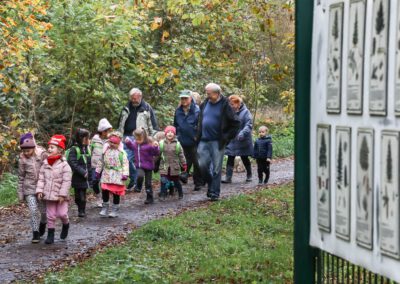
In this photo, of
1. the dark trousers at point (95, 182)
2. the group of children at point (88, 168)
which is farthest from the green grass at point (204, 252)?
the dark trousers at point (95, 182)

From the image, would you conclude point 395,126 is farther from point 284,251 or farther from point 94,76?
point 94,76

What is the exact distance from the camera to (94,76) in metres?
20.4

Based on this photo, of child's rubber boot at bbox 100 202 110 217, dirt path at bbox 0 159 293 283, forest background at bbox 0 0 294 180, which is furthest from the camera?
forest background at bbox 0 0 294 180

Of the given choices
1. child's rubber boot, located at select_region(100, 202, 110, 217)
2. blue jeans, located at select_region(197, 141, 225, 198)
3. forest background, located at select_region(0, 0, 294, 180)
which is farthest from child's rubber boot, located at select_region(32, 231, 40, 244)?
forest background, located at select_region(0, 0, 294, 180)

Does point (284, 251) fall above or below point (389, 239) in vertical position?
below

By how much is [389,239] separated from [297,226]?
106 cm

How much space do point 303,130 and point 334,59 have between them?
0.53 m

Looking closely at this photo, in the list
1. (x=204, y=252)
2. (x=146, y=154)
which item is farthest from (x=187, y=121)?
Answer: (x=204, y=252)

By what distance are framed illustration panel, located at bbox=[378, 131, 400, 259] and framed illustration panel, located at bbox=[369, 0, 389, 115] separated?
0.15 m

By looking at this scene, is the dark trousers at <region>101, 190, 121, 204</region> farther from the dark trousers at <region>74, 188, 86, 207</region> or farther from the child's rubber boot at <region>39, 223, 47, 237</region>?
the child's rubber boot at <region>39, 223, 47, 237</region>

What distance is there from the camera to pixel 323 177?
4141mm

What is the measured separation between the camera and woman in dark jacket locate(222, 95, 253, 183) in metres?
16.5

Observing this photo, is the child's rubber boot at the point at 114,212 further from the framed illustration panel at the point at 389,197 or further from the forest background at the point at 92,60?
the framed illustration panel at the point at 389,197

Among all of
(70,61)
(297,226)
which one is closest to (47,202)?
(297,226)
